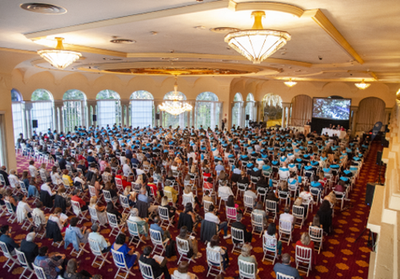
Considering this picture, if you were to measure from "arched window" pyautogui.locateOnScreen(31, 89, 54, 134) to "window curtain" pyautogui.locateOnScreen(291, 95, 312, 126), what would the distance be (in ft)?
78.8

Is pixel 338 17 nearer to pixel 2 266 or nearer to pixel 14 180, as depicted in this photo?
pixel 2 266

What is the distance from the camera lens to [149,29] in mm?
6879

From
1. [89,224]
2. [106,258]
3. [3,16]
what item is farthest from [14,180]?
[3,16]

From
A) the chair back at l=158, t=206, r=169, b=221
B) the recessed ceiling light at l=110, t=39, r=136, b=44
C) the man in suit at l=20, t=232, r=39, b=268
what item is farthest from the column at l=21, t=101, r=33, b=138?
the man in suit at l=20, t=232, r=39, b=268

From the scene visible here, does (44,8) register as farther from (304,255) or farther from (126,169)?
(126,169)

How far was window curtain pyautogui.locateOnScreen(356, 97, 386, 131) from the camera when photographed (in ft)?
93.9

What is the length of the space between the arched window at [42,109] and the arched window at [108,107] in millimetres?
4199

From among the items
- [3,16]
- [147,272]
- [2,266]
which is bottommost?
[2,266]

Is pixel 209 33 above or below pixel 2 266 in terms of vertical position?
above

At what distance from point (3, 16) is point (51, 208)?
6.39 metres

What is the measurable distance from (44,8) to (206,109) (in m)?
24.4

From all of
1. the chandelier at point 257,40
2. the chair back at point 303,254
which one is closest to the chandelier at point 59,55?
the chandelier at point 257,40

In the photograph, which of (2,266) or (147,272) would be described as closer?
(147,272)

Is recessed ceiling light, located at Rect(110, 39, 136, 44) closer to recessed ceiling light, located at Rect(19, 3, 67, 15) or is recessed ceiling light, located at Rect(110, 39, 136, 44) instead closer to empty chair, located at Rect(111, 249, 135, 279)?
recessed ceiling light, located at Rect(19, 3, 67, 15)
